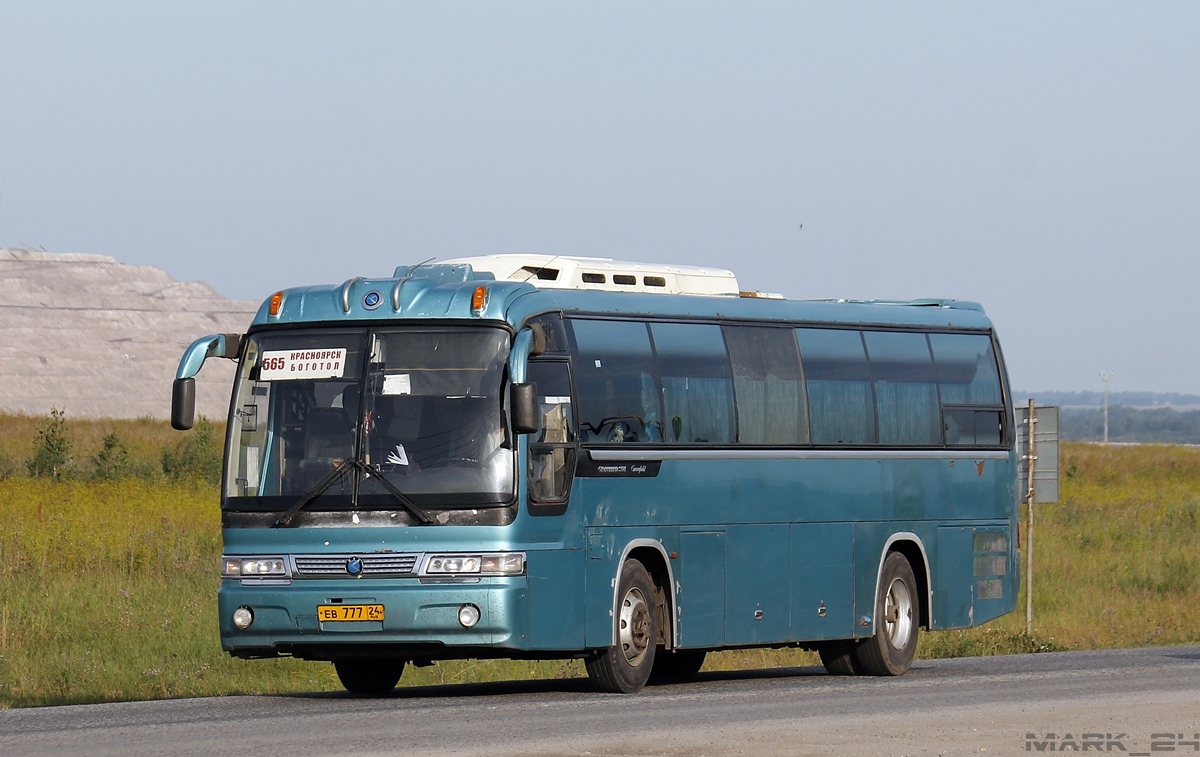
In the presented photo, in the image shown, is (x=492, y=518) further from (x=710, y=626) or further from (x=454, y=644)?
(x=710, y=626)

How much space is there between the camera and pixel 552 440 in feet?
52.8

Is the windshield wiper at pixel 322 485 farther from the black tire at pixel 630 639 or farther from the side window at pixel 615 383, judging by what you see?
the black tire at pixel 630 639

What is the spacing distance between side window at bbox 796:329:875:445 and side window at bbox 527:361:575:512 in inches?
145

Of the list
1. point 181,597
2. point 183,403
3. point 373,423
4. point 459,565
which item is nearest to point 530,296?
point 373,423

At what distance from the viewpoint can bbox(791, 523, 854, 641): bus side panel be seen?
19062 millimetres

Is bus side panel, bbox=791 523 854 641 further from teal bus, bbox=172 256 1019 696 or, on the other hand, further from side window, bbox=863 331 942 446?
side window, bbox=863 331 942 446

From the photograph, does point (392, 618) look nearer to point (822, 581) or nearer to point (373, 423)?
point (373, 423)

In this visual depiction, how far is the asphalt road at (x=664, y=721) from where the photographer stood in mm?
12055

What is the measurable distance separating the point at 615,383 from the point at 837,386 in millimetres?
3418

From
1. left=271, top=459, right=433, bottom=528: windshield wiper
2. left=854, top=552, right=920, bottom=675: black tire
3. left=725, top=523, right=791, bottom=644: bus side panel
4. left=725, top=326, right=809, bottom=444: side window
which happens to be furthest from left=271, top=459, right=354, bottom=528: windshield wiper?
left=854, top=552, right=920, bottom=675: black tire

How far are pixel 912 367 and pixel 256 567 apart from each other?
25.4 ft

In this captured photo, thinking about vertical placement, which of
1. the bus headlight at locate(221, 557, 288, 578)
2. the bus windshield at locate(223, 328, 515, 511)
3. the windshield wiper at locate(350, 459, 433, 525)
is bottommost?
the bus headlight at locate(221, 557, 288, 578)

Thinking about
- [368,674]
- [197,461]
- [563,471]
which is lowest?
[368,674]

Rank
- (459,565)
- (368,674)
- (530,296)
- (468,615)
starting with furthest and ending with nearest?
(368,674), (530,296), (459,565), (468,615)
